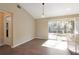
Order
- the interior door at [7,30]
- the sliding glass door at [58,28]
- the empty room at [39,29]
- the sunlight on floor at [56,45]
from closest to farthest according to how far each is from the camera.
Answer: the empty room at [39,29] < the sunlight on floor at [56,45] < the interior door at [7,30] < the sliding glass door at [58,28]

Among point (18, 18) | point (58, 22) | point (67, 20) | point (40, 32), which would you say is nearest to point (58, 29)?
point (58, 22)

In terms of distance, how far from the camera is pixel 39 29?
9477 millimetres

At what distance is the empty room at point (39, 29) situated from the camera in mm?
4828

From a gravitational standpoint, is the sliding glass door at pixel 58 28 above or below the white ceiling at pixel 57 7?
below

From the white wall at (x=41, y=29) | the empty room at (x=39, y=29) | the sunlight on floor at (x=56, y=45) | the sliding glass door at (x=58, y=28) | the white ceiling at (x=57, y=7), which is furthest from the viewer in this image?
the white wall at (x=41, y=29)

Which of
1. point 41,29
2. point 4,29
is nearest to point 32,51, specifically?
point 4,29

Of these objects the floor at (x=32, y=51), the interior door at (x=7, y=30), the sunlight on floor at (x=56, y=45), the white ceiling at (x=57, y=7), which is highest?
the white ceiling at (x=57, y=7)

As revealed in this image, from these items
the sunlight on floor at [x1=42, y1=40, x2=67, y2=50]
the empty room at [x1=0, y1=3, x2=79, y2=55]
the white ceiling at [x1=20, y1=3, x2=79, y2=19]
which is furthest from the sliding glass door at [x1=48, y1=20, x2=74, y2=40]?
the sunlight on floor at [x1=42, y1=40, x2=67, y2=50]

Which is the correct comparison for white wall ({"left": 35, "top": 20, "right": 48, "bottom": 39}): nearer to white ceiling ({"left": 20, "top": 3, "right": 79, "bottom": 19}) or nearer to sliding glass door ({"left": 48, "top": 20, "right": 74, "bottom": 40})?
sliding glass door ({"left": 48, "top": 20, "right": 74, "bottom": 40})

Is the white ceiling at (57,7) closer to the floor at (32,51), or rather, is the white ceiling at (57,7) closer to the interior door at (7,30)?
the interior door at (7,30)

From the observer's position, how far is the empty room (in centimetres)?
483

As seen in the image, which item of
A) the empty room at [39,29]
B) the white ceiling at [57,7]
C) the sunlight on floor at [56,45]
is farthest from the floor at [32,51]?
the white ceiling at [57,7]
